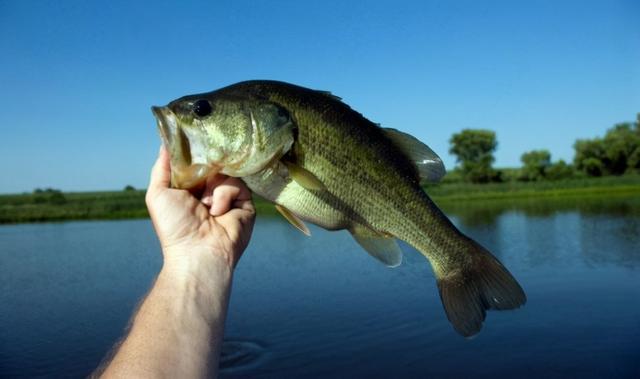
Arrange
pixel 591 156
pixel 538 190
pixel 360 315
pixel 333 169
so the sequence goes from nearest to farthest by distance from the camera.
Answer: pixel 333 169
pixel 360 315
pixel 538 190
pixel 591 156

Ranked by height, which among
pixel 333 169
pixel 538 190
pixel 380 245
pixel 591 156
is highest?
pixel 591 156

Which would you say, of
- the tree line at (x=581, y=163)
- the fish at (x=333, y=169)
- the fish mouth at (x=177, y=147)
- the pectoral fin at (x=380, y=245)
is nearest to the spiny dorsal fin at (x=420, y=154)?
the fish at (x=333, y=169)

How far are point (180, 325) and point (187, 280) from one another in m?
0.30

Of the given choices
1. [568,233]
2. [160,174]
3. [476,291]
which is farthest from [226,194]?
[568,233]

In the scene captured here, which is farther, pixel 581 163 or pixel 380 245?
pixel 581 163

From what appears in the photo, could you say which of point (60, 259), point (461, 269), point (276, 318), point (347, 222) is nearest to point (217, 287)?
point (347, 222)

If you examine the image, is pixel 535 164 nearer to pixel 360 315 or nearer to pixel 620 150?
pixel 620 150

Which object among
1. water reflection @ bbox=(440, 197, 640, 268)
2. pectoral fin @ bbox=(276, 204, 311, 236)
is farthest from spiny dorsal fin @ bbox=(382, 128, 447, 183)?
water reflection @ bbox=(440, 197, 640, 268)

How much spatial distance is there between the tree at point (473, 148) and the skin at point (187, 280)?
79.6 metres

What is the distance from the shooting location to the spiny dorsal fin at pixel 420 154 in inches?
121

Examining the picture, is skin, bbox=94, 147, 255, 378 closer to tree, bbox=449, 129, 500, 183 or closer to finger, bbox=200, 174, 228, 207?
finger, bbox=200, 174, 228, 207

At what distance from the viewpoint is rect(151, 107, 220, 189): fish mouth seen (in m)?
2.79

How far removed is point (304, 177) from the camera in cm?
280

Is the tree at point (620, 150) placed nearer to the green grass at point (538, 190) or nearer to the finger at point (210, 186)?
the green grass at point (538, 190)
